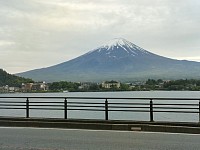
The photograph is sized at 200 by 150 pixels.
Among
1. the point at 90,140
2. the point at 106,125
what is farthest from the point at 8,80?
the point at 90,140

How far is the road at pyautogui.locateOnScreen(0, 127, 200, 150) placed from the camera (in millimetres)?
9750

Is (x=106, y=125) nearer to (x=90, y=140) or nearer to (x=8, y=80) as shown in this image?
(x=90, y=140)

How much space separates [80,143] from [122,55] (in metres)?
182

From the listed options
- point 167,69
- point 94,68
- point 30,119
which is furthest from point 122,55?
point 30,119

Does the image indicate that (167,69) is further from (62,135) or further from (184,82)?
(62,135)

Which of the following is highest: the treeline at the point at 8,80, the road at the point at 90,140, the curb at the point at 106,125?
the treeline at the point at 8,80

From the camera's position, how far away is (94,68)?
6860 inches

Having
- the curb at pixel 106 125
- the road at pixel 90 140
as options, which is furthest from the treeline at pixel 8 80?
the road at pixel 90 140

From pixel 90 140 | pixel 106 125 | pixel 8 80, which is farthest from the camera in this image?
pixel 8 80

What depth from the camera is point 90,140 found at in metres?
11.0

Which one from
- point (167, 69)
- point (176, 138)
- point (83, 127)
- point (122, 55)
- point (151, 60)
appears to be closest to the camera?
point (176, 138)

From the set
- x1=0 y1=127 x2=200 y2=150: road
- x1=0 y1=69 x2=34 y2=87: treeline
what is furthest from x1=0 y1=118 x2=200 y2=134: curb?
x1=0 y1=69 x2=34 y2=87: treeline

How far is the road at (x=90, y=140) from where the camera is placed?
9750 millimetres

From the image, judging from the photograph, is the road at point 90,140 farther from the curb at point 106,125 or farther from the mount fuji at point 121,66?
the mount fuji at point 121,66
